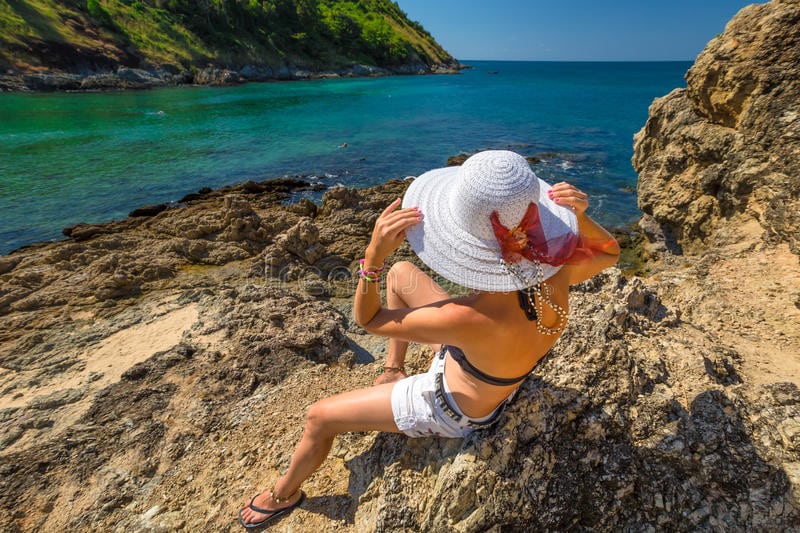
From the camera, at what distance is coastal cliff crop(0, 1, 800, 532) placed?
2.06 m

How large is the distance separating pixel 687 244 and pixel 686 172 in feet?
4.58

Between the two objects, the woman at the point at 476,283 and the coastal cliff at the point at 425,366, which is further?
the coastal cliff at the point at 425,366

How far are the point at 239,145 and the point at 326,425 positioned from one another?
72.3ft

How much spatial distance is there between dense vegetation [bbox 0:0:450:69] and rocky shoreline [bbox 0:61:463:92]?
1.50 m

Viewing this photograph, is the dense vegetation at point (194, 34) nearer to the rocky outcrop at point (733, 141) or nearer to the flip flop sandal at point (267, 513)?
the flip flop sandal at point (267, 513)

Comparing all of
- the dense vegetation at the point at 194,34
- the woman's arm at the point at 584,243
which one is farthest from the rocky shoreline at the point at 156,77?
the woman's arm at the point at 584,243

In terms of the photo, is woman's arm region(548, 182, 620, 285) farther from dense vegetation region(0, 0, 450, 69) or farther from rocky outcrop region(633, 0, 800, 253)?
dense vegetation region(0, 0, 450, 69)

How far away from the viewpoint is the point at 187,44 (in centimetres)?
5594

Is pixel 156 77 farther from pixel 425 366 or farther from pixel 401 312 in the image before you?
pixel 401 312

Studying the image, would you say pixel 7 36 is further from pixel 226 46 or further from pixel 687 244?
pixel 687 244

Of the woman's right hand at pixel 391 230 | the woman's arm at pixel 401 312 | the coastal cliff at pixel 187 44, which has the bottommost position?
the woman's arm at pixel 401 312

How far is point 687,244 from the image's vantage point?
7527mm

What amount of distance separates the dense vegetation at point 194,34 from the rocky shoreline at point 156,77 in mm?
1497

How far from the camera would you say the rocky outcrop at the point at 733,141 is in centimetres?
531
